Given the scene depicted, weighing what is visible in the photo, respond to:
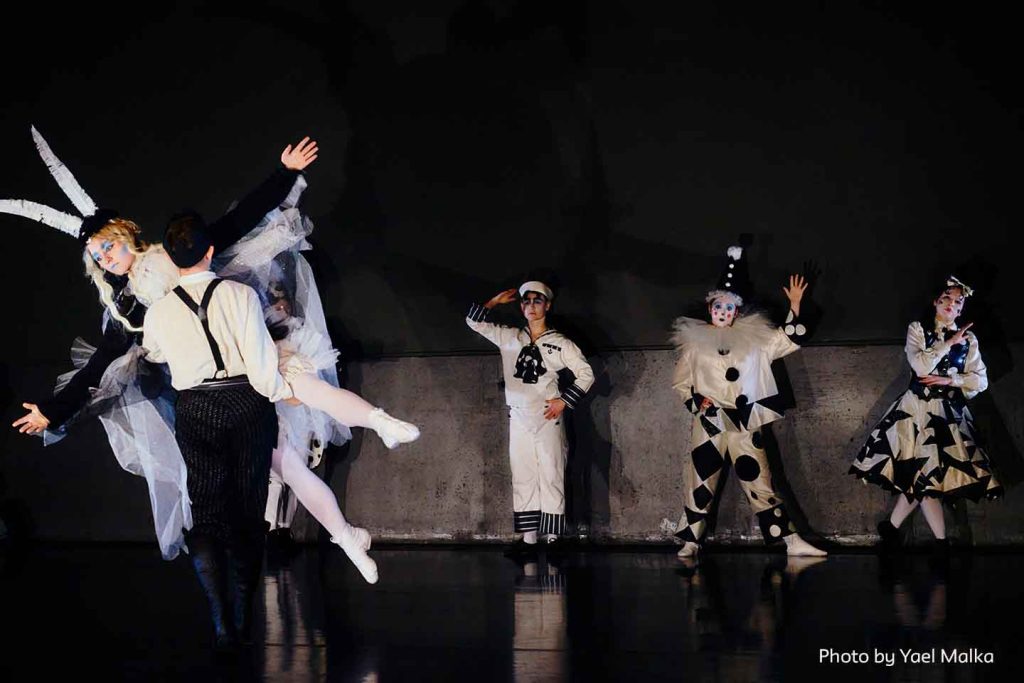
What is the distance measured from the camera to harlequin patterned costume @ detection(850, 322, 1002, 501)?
18.8 feet

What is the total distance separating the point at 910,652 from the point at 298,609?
2.38m

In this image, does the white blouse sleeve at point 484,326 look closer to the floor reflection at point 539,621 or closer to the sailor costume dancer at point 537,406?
the sailor costume dancer at point 537,406

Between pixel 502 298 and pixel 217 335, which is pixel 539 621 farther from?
pixel 502 298

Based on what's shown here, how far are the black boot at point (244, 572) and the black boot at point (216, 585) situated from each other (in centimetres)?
7

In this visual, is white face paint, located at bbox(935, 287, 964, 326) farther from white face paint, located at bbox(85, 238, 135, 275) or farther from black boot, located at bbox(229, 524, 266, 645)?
white face paint, located at bbox(85, 238, 135, 275)

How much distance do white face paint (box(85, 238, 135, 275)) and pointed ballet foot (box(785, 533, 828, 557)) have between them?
11.7 ft

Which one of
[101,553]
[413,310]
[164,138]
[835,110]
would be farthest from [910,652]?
[164,138]

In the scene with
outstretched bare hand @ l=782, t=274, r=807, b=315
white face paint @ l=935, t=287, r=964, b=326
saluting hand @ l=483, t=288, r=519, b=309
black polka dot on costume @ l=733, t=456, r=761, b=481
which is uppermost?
saluting hand @ l=483, t=288, r=519, b=309

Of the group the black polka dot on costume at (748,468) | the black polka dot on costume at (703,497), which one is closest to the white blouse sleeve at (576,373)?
the black polka dot on costume at (703,497)

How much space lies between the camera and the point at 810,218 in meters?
6.38

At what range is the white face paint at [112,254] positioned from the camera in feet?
14.4

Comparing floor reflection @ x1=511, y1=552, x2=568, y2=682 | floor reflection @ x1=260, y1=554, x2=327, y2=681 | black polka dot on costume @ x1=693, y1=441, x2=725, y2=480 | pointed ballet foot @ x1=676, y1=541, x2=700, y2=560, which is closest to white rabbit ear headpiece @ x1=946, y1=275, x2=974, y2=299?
black polka dot on costume @ x1=693, y1=441, x2=725, y2=480

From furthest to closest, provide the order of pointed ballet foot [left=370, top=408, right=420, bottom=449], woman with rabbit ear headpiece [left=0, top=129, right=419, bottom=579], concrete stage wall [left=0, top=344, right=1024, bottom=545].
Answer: concrete stage wall [left=0, top=344, right=1024, bottom=545], woman with rabbit ear headpiece [left=0, top=129, right=419, bottom=579], pointed ballet foot [left=370, top=408, right=420, bottom=449]

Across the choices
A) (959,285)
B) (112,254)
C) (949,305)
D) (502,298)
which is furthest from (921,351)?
(112,254)
